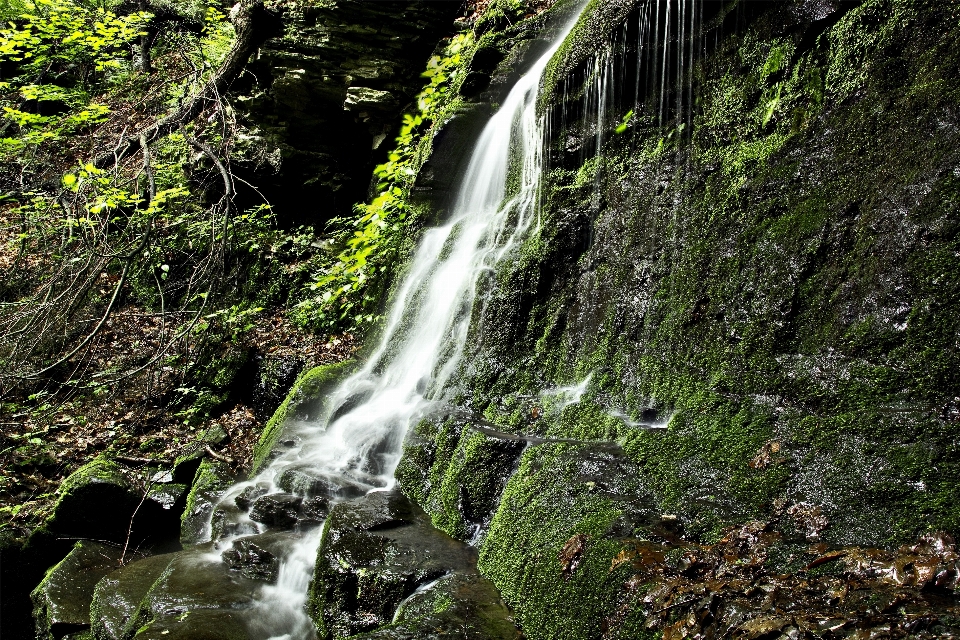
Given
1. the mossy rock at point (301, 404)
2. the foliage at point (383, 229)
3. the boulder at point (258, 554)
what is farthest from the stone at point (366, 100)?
the boulder at point (258, 554)

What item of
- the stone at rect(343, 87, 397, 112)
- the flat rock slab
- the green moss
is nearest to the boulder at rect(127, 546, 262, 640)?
the flat rock slab

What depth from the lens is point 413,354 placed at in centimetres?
687

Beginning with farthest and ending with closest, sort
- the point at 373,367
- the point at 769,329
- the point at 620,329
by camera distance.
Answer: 1. the point at 373,367
2. the point at 620,329
3. the point at 769,329

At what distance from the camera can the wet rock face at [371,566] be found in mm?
3725

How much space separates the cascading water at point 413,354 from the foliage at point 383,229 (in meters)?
0.84

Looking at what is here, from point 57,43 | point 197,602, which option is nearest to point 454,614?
point 197,602

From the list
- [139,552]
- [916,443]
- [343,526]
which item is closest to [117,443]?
[139,552]

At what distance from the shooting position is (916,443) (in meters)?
2.72

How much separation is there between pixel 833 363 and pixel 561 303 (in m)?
2.49

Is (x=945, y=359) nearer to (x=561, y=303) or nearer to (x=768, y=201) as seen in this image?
(x=768, y=201)

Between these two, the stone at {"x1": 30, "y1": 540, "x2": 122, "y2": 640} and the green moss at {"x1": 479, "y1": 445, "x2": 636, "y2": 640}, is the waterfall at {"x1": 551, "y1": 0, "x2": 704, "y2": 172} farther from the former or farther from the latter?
the stone at {"x1": 30, "y1": 540, "x2": 122, "y2": 640}

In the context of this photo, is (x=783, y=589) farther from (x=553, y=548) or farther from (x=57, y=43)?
(x=57, y=43)

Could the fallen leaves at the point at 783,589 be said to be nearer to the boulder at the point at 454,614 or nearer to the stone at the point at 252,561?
the boulder at the point at 454,614

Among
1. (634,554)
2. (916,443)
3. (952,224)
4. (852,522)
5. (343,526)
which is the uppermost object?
(952,224)
